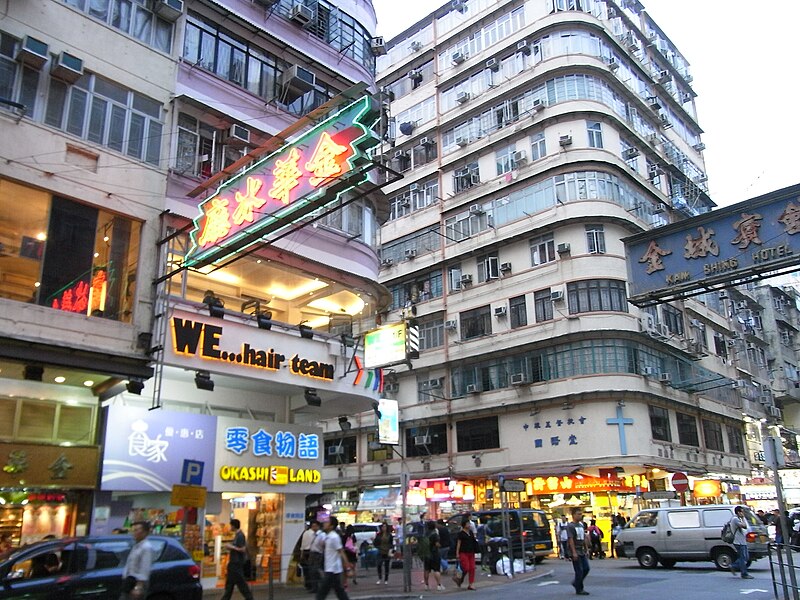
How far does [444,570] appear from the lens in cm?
1991

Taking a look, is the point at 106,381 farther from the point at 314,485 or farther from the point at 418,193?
the point at 418,193

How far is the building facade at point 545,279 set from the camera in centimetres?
3127

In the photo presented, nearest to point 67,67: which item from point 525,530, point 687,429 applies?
point 525,530

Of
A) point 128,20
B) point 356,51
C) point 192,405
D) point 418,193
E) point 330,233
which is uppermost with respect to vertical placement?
point 418,193

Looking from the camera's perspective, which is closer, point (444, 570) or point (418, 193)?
point (444, 570)

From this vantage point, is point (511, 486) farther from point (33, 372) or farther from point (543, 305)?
point (543, 305)

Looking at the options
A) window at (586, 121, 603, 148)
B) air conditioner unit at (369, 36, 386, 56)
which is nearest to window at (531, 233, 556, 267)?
window at (586, 121, 603, 148)

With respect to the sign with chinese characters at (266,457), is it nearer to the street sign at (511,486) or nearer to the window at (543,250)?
the street sign at (511,486)

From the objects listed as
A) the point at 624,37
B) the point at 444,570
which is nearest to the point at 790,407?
the point at 624,37

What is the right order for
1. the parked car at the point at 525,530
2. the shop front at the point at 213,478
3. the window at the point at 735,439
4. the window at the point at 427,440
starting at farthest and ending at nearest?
the window at the point at 735,439 → the window at the point at 427,440 → the parked car at the point at 525,530 → the shop front at the point at 213,478

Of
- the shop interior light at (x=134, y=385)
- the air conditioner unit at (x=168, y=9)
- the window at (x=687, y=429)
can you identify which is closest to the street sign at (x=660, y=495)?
the window at (x=687, y=429)

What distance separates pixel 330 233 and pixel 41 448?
27.9ft

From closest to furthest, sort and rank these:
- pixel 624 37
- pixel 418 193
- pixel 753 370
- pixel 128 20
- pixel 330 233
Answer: pixel 128 20
pixel 330 233
pixel 624 37
pixel 418 193
pixel 753 370

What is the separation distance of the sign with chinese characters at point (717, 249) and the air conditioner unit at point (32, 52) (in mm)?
12711
